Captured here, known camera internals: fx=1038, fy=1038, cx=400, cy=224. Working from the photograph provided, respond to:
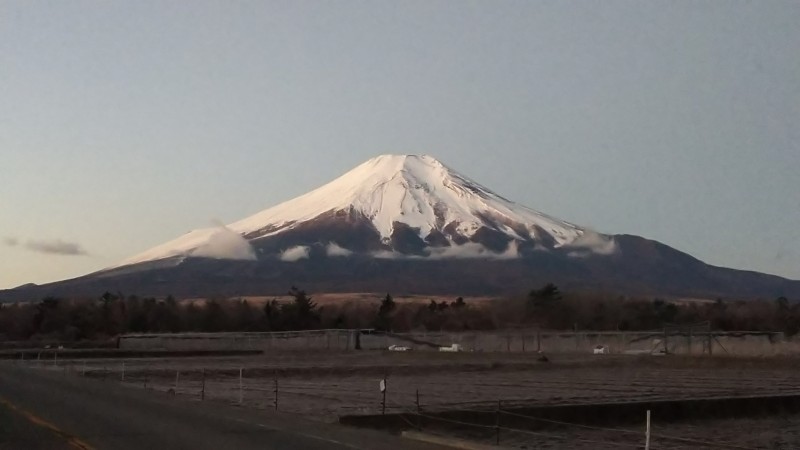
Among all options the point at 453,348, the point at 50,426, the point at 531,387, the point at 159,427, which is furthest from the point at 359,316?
the point at 159,427

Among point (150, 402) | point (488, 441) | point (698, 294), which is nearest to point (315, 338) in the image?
point (150, 402)

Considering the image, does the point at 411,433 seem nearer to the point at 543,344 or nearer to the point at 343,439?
the point at 343,439

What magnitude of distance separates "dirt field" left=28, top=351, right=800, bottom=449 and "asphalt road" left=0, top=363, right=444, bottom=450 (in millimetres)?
2115

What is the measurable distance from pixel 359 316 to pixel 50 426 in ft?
325

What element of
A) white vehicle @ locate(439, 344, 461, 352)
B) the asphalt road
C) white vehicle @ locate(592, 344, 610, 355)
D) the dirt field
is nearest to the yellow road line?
the asphalt road

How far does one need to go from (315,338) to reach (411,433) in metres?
62.2

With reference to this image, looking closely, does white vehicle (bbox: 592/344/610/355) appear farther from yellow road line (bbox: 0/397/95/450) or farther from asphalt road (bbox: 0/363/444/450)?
yellow road line (bbox: 0/397/95/450)

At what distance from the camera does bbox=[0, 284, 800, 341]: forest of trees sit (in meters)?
104

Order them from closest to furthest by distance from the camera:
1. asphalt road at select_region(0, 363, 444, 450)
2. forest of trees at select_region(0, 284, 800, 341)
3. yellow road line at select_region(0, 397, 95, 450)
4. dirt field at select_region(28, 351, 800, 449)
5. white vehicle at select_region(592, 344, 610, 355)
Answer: yellow road line at select_region(0, 397, 95, 450) → asphalt road at select_region(0, 363, 444, 450) → dirt field at select_region(28, 351, 800, 449) → white vehicle at select_region(592, 344, 610, 355) → forest of trees at select_region(0, 284, 800, 341)

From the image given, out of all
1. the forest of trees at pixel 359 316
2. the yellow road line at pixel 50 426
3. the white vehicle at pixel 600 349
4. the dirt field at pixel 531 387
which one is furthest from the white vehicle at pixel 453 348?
the yellow road line at pixel 50 426

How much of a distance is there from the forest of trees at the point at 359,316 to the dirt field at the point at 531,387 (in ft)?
163

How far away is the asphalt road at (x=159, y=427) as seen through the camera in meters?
17.5

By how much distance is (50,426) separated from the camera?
20.6 meters

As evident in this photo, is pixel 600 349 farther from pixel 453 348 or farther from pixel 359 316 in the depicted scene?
pixel 359 316
